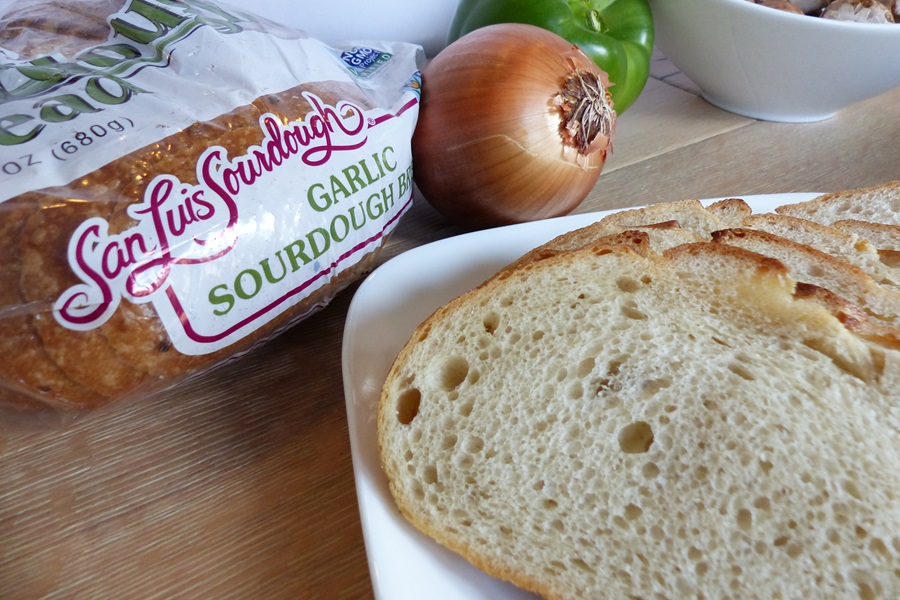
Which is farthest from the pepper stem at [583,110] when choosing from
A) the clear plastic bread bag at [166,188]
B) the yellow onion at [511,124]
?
the clear plastic bread bag at [166,188]

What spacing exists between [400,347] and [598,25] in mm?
1027

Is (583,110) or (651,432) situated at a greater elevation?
(583,110)

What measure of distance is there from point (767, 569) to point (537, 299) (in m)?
0.36

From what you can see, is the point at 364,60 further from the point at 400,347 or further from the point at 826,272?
the point at 826,272

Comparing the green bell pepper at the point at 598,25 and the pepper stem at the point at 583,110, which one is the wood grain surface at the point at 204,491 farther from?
the green bell pepper at the point at 598,25

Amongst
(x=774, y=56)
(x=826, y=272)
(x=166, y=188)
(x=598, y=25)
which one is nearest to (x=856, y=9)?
(x=774, y=56)

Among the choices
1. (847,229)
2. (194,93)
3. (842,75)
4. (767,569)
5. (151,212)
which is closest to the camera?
(767,569)

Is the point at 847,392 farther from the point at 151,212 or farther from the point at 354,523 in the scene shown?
the point at 151,212

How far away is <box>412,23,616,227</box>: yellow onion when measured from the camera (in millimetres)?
981

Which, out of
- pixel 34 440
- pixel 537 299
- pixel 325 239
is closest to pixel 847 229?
pixel 537 299

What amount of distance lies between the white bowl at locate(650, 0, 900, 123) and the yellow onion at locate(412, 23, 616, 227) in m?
0.59

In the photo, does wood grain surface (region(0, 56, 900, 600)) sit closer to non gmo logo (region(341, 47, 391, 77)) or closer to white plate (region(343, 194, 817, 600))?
white plate (region(343, 194, 817, 600))

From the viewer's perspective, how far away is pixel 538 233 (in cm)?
97

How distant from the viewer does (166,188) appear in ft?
2.22
